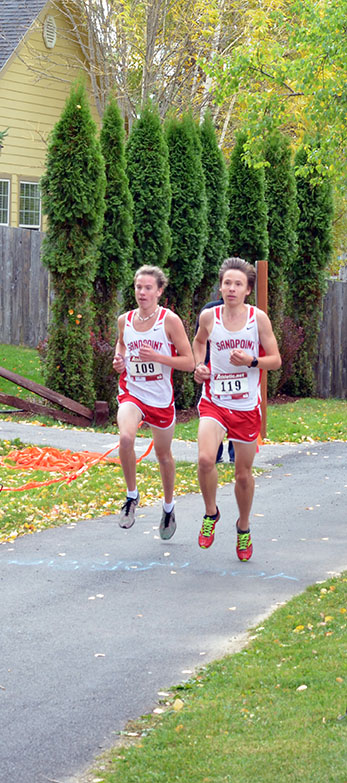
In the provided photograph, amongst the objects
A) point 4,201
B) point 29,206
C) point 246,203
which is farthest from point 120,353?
point 29,206

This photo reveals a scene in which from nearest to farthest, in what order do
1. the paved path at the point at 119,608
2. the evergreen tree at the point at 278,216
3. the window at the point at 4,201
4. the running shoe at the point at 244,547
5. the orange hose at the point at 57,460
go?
the paved path at the point at 119,608 < the running shoe at the point at 244,547 < the orange hose at the point at 57,460 < the evergreen tree at the point at 278,216 < the window at the point at 4,201

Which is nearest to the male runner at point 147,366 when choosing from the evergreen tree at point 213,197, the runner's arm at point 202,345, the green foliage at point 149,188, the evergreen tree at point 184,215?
the runner's arm at point 202,345

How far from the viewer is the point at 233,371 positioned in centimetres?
723

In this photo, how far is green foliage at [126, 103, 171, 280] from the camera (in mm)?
16438

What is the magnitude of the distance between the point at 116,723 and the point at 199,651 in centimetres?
109

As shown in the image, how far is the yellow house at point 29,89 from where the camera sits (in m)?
25.2

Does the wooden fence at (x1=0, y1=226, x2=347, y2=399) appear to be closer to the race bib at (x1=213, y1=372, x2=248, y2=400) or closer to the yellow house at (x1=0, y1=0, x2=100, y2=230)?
the yellow house at (x1=0, y1=0, x2=100, y2=230)

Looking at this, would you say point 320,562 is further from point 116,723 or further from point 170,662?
point 116,723

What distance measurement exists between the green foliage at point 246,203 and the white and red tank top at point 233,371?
11689mm

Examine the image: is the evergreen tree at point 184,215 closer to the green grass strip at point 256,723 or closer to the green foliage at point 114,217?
the green foliage at point 114,217

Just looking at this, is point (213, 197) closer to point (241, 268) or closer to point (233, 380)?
point (241, 268)

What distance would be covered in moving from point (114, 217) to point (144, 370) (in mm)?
8497

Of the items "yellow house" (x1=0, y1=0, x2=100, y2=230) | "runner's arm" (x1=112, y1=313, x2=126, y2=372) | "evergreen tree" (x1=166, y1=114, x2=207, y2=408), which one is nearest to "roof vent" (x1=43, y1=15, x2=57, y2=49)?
"yellow house" (x1=0, y1=0, x2=100, y2=230)

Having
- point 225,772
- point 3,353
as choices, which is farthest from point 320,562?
point 3,353
